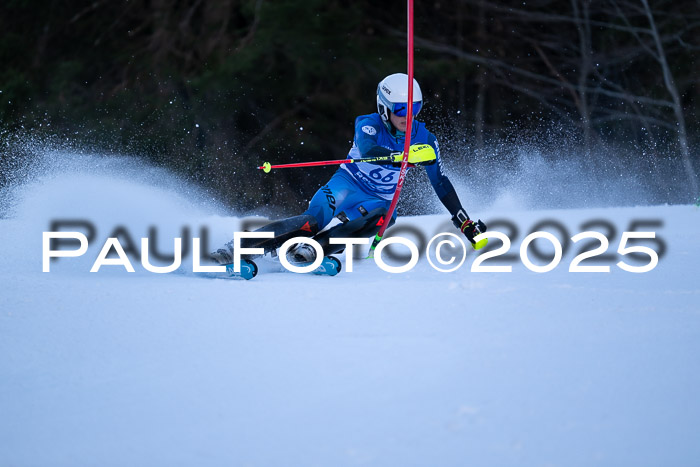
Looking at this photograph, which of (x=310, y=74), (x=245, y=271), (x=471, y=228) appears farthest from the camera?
(x=310, y=74)

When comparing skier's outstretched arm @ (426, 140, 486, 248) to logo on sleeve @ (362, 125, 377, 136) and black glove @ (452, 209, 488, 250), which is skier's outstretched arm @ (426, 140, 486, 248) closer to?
black glove @ (452, 209, 488, 250)

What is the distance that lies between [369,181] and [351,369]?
2924 millimetres

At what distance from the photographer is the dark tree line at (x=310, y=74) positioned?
15.2 m

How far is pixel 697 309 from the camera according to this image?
4062 millimetres

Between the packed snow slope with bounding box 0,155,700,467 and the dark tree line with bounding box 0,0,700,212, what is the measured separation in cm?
1053

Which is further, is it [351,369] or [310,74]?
[310,74]

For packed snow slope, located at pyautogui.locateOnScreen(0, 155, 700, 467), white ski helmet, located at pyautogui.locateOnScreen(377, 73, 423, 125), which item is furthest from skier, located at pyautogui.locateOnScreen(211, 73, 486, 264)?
packed snow slope, located at pyautogui.locateOnScreen(0, 155, 700, 467)

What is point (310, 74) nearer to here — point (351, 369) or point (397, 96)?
point (397, 96)

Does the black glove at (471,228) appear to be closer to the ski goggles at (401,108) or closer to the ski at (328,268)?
the ski goggles at (401,108)

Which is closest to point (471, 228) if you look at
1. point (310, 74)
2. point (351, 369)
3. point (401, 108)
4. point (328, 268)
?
point (401, 108)

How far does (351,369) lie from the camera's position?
9.88 ft

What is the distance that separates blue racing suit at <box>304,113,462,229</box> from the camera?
5.54 metres

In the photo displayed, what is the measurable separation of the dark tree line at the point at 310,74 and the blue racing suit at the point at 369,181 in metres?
9.50

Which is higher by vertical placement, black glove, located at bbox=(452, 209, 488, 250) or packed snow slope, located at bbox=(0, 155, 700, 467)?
black glove, located at bbox=(452, 209, 488, 250)
